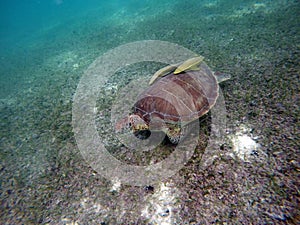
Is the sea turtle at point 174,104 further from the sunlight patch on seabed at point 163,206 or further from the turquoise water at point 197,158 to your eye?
the sunlight patch on seabed at point 163,206

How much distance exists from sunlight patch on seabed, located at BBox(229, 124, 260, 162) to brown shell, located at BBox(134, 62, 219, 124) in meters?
0.63

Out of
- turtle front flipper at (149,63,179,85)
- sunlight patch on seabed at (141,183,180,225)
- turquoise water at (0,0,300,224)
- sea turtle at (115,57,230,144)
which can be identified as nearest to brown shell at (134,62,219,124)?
sea turtle at (115,57,230,144)

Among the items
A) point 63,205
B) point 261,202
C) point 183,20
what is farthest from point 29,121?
point 183,20

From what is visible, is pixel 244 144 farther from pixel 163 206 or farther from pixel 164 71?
pixel 164 71

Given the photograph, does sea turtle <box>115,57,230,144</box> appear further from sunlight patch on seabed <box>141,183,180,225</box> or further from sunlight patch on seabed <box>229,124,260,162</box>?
sunlight patch on seabed <box>141,183,180,225</box>

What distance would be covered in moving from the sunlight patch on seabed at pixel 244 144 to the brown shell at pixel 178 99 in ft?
2.06

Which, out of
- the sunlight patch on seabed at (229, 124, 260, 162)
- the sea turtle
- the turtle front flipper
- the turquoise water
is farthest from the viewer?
the turtle front flipper

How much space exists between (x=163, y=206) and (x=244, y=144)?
5.02 feet

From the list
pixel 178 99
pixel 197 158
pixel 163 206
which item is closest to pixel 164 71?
pixel 178 99

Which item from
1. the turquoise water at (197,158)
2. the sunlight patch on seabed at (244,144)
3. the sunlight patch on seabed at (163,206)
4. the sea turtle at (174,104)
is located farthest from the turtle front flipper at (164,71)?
the sunlight patch on seabed at (163,206)

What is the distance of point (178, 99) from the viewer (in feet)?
9.47

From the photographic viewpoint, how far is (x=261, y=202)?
6.62 feet

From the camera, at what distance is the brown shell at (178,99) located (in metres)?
2.81

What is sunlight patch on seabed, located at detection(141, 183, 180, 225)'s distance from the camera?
218 centimetres
